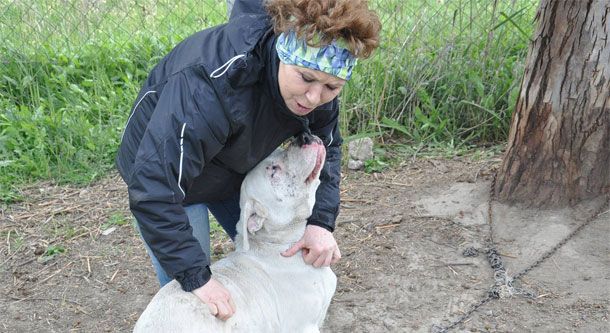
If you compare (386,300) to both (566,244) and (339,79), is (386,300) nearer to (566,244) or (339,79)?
(566,244)

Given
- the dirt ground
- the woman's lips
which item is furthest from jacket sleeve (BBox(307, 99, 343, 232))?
the dirt ground

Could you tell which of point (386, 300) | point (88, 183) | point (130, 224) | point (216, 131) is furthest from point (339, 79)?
point (88, 183)

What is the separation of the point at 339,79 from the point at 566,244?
7.30 feet

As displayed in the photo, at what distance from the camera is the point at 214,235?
485cm

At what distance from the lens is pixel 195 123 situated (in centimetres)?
270

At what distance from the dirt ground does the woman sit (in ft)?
4.63

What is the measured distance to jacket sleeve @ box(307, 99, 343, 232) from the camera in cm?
338

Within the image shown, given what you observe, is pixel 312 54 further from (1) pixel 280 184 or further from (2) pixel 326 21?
(1) pixel 280 184

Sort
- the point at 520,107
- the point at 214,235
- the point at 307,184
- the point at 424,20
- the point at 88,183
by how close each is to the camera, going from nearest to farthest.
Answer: the point at 307,184 → the point at 520,107 → the point at 214,235 → the point at 88,183 → the point at 424,20

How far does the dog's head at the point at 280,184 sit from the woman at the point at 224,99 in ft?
0.48

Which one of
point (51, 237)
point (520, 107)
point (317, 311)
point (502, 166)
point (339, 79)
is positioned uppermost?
point (339, 79)

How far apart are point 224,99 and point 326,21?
0.46 m

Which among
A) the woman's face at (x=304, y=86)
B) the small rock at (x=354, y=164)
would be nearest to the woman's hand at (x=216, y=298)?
the woman's face at (x=304, y=86)

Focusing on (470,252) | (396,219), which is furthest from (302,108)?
(396,219)
